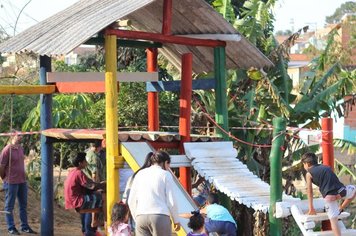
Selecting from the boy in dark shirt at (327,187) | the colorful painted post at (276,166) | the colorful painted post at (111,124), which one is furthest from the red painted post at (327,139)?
the colorful painted post at (111,124)

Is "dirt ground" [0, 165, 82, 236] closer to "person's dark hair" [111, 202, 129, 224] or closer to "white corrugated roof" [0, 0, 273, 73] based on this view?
"white corrugated roof" [0, 0, 273, 73]

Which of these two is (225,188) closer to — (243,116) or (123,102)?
(243,116)

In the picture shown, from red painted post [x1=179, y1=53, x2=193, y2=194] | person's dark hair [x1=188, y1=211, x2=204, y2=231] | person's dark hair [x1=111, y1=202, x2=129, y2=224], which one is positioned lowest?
person's dark hair [x1=188, y1=211, x2=204, y2=231]

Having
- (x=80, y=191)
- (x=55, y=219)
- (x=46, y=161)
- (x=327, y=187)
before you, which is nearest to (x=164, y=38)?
(x=80, y=191)

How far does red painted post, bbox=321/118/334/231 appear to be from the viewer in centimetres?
1028

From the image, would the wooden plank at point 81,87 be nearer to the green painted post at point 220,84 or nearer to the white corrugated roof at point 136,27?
the white corrugated roof at point 136,27

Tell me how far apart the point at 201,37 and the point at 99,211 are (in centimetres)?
290

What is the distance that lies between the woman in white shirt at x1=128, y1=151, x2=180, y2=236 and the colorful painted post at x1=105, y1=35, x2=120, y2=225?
160cm

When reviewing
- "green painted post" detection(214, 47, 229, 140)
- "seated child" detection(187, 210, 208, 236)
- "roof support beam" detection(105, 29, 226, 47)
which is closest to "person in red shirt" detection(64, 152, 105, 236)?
"roof support beam" detection(105, 29, 226, 47)

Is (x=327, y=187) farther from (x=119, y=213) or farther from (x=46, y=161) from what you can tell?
(x=46, y=161)

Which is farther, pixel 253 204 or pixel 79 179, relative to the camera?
pixel 79 179

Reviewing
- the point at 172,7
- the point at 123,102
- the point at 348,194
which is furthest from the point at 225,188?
the point at 123,102

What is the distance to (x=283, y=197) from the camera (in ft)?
34.2

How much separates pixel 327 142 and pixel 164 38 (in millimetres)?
2697
